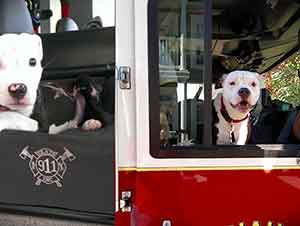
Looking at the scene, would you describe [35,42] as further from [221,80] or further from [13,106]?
[221,80]

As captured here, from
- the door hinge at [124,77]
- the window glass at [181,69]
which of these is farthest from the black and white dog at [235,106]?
the door hinge at [124,77]

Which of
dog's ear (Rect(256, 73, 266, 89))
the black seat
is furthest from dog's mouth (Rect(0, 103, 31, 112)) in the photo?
dog's ear (Rect(256, 73, 266, 89))

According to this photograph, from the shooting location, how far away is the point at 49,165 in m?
2.75

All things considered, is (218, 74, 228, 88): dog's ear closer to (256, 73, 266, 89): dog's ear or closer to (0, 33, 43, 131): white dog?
(256, 73, 266, 89): dog's ear

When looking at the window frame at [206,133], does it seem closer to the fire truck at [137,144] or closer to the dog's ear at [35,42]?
the fire truck at [137,144]

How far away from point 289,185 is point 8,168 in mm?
1349

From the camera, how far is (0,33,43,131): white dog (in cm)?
277

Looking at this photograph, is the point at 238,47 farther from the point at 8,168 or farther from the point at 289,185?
the point at 8,168

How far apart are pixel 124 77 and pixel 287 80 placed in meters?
0.89

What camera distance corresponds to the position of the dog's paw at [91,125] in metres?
2.76

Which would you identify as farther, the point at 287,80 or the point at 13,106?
the point at 287,80

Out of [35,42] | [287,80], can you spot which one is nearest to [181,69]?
[287,80]

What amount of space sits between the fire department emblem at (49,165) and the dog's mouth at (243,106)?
86cm

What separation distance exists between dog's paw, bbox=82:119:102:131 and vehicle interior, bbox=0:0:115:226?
20mm
